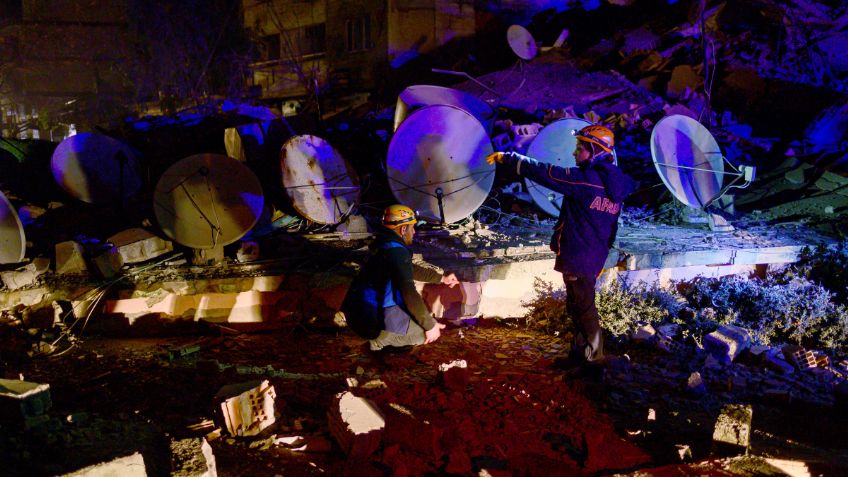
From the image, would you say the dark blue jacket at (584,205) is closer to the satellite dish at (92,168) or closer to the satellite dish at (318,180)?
the satellite dish at (318,180)

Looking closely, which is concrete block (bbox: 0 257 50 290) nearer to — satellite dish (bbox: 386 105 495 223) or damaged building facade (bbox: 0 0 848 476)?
damaged building facade (bbox: 0 0 848 476)

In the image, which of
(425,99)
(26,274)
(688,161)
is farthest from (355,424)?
(688,161)

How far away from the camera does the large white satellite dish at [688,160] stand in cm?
859

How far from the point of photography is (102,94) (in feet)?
87.6

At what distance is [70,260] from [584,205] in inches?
255

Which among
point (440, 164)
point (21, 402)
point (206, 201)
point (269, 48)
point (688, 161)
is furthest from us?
point (269, 48)

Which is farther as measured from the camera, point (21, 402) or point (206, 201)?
point (206, 201)

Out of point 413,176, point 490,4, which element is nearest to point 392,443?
point 413,176

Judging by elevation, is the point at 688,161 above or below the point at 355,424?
above

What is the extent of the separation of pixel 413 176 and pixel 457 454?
527 cm

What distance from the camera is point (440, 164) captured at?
8.30 meters

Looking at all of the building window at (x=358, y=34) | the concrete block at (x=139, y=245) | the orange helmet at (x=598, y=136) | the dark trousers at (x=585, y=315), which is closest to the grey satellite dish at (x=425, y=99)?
the concrete block at (x=139, y=245)

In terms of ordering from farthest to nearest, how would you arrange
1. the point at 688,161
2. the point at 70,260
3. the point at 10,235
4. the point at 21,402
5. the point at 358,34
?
the point at 358,34 < the point at 688,161 < the point at 70,260 < the point at 10,235 < the point at 21,402

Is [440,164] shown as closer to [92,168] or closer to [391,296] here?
[391,296]
